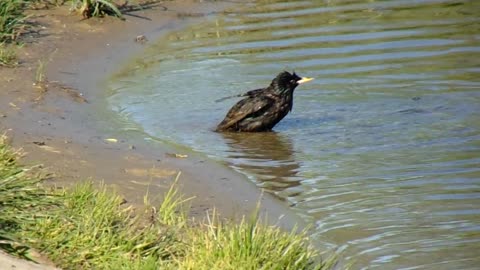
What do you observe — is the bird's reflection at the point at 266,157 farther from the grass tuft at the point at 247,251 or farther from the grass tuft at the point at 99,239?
the grass tuft at the point at 247,251

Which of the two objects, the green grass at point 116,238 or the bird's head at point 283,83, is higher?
the green grass at point 116,238

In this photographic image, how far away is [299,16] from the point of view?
1535 cm

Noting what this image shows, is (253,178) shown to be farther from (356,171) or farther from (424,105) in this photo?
(424,105)

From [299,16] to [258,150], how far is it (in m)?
5.48

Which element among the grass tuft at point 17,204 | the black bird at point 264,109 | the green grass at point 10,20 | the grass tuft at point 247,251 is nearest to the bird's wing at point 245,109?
the black bird at point 264,109

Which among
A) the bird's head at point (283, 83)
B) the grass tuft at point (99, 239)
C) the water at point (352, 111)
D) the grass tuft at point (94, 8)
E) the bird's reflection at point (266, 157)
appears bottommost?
the bird's reflection at point (266, 157)

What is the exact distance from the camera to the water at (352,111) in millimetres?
7625

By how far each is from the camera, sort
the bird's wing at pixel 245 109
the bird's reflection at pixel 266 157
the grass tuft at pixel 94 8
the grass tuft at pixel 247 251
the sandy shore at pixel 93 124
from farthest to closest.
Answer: the grass tuft at pixel 94 8 < the bird's wing at pixel 245 109 < the bird's reflection at pixel 266 157 < the sandy shore at pixel 93 124 < the grass tuft at pixel 247 251

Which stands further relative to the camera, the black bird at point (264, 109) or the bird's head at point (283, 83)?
the bird's head at point (283, 83)

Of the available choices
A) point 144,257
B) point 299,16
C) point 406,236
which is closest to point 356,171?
point 406,236

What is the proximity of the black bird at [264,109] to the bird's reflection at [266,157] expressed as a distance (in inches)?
3.6

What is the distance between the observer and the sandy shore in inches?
321

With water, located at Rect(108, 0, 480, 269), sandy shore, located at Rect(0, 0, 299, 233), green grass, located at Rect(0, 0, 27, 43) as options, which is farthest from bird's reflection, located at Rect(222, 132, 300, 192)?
green grass, located at Rect(0, 0, 27, 43)

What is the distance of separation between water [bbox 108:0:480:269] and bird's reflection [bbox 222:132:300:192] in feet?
0.06
